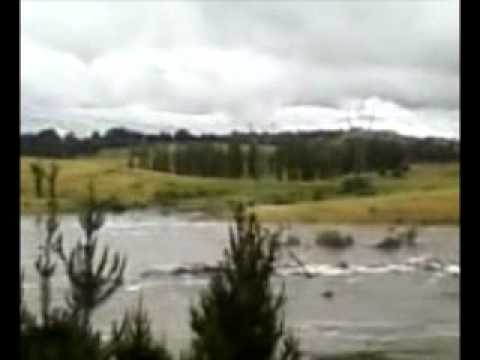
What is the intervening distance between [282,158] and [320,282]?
0.61 feet

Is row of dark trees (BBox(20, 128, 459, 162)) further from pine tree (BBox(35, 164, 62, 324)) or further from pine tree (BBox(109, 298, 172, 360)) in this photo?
pine tree (BBox(109, 298, 172, 360))

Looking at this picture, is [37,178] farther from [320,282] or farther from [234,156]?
[320,282]

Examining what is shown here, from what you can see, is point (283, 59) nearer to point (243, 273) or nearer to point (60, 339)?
point (243, 273)

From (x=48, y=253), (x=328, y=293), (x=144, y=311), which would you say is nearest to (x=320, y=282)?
(x=328, y=293)

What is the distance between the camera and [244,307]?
0.97 meters

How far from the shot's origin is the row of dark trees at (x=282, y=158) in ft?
3.18

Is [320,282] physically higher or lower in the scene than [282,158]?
lower

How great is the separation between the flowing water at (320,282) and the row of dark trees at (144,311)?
0.01 metres

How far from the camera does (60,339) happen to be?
3.00 ft

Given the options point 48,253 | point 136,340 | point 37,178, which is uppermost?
point 37,178

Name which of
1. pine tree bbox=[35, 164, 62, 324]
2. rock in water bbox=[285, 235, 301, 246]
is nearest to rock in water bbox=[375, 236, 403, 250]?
rock in water bbox=[285, 235, 301, 246]

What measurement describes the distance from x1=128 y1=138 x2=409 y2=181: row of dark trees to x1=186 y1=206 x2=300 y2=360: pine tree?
0.24 feet
